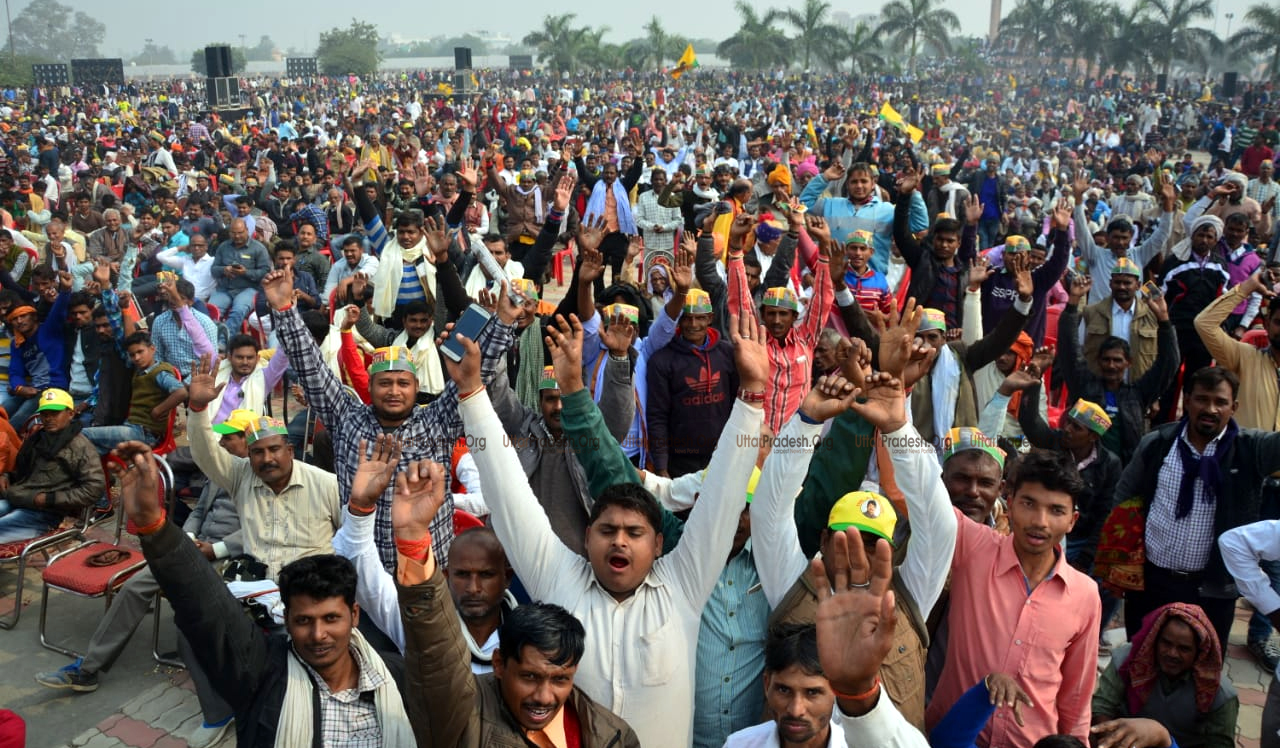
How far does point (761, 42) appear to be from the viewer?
52.8 meters

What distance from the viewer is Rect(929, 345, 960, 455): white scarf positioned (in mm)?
5055

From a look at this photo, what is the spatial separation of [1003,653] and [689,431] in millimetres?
2232

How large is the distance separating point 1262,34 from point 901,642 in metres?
51.0

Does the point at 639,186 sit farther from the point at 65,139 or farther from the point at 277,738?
the point at 65,139

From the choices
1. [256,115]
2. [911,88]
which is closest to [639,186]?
[256,115]

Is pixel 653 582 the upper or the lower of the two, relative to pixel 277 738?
upper

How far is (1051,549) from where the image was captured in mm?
2945

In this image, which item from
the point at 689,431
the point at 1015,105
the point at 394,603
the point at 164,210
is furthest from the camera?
the point at 1015,105

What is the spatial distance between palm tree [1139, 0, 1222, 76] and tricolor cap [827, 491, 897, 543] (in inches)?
1904

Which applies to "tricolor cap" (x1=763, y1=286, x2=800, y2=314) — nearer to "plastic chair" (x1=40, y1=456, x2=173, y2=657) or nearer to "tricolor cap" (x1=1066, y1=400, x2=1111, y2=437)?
"tricolor cap" (x1=1066, y1=400, x2=1111, y2=437)

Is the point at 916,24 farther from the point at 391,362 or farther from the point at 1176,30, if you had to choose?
the point at 391,362

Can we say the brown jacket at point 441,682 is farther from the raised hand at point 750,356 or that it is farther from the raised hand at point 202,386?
the raised hand at point 202,386

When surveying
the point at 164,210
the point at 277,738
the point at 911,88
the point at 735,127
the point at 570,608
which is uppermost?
the point at 911,88

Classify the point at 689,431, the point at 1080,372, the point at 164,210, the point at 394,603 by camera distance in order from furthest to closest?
the point at 164,210
the point at 1080,372
the point at 689,431
the point at 394,603
